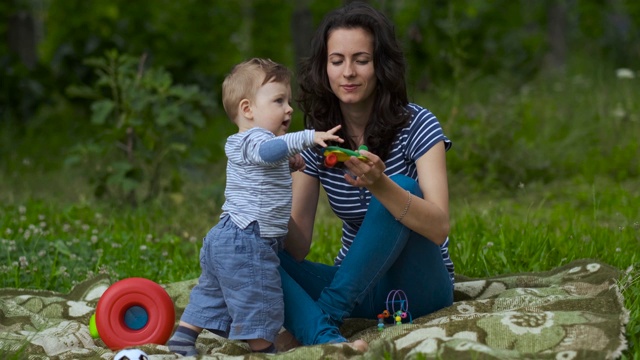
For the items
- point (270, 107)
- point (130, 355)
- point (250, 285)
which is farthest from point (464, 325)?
point (130, 355)

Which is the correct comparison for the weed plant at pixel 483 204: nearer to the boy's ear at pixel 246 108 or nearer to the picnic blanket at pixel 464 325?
the picnic blanket at pixel 464 325

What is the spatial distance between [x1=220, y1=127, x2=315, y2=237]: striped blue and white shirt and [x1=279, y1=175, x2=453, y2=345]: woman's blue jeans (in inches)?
10.1

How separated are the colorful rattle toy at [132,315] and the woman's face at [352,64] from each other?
0.95 metres

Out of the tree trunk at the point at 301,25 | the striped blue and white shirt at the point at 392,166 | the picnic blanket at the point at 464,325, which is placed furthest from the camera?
the tree trunk at the point at 301,25

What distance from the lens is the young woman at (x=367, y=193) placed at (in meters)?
3.15

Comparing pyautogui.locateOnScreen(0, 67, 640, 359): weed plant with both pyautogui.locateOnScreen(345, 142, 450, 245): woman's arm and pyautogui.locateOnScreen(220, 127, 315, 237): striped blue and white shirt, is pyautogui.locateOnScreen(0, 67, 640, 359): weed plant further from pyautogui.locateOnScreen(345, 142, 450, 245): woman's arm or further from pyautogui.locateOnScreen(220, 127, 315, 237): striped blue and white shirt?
pyautogui.locateOnScreen(220, 127, 315, 237): striped blue and white shirt

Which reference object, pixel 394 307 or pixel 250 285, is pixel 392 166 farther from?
pixel 250 285

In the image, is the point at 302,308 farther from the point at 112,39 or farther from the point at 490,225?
the point at 112,39

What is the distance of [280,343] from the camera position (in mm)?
3271

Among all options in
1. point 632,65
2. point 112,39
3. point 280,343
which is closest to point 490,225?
point 280,343

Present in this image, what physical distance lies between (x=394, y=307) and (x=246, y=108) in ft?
2.92

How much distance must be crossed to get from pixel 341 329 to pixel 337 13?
1136 millimetres

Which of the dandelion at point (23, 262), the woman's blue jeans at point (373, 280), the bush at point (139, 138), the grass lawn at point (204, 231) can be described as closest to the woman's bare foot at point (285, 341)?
the woman's blue jeans at point (373, 280)

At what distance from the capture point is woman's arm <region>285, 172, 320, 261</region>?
3482mm
